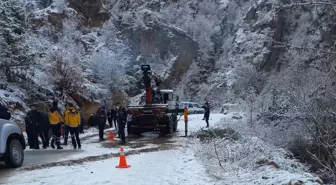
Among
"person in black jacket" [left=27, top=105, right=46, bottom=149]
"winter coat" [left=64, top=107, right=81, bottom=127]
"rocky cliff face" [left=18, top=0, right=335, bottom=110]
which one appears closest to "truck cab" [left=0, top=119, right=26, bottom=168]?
"winter coat" [left=64, top=107, right=81, bottom=127]

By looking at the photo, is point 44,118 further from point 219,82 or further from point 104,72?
point 219,82

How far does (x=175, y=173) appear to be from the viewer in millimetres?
8781

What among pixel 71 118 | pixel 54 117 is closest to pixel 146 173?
pixel 71 118

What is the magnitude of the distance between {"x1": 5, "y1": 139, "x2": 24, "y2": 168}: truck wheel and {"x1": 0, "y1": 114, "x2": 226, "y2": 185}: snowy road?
24 centimetres

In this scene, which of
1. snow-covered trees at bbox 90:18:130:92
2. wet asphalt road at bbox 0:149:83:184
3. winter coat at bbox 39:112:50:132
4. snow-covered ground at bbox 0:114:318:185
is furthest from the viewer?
snow-covered trees at bbox 90:18:130:92

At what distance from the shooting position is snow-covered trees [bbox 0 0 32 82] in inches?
866

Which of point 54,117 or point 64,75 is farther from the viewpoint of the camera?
point 64,75

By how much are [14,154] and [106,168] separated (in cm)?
271

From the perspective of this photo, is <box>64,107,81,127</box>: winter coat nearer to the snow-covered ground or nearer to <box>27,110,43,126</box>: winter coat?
<box>27,110,43,126</box>: winter coat

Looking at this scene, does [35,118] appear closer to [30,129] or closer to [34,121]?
[34,121]

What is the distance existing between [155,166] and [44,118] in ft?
20.2

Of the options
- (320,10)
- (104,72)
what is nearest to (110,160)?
(320,10)

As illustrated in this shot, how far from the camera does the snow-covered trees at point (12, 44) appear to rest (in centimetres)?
2198

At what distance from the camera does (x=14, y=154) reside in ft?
33.0
